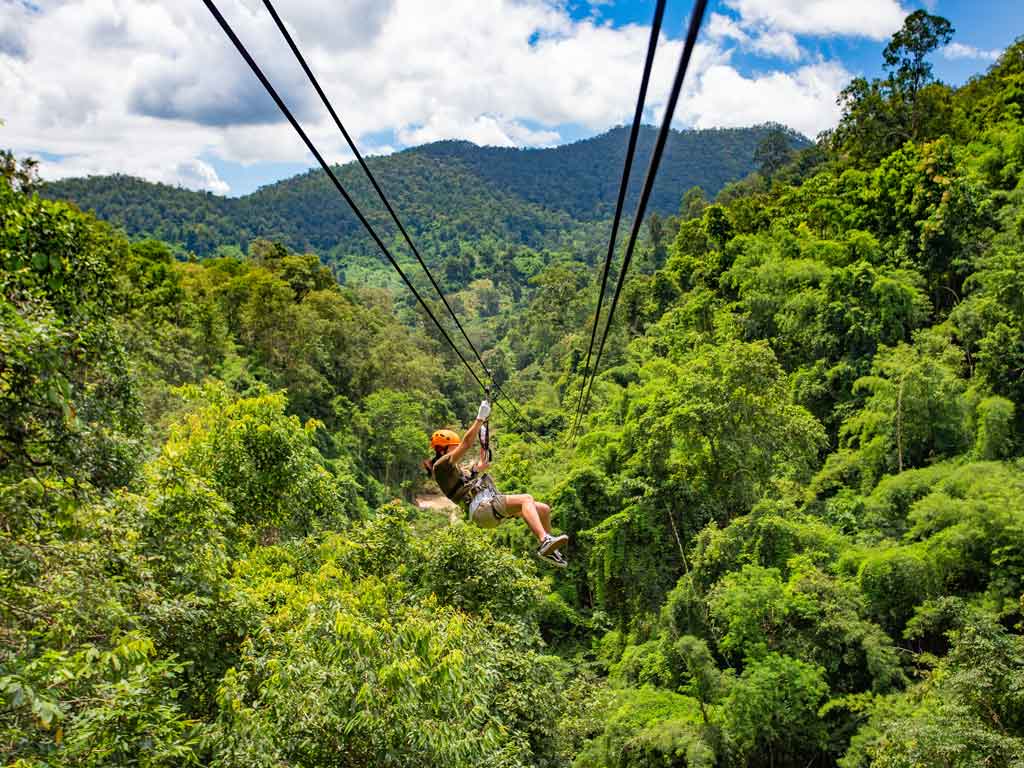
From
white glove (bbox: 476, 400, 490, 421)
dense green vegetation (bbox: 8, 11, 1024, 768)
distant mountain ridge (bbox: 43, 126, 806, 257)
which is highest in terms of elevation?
distant mountain ridge (bbox: 43, 126, 806, 257)

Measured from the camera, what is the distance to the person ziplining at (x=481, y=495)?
18.2 feet

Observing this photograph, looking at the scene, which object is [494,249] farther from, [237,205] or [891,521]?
[891,521]

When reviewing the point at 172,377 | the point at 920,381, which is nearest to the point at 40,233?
the point at 920,381

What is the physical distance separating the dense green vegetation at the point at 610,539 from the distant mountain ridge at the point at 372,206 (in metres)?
99.5

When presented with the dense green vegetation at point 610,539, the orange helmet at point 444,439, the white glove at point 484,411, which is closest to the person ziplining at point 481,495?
the orange helmet at point 444,439

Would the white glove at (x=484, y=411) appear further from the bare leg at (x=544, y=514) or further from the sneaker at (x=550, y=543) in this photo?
the bare leg at (x=544, y=514)

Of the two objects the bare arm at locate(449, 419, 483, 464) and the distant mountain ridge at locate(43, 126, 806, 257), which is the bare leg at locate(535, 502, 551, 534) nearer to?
the bare arm at locate(449, 419, 483, 464)

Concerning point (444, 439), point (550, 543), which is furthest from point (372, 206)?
point (550, 543)

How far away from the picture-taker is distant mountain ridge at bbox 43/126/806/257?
134750mm

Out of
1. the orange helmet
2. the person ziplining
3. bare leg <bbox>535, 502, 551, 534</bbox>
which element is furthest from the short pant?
the orange helmet

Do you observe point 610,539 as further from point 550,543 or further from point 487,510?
point 550,543

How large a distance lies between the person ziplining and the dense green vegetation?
1182 mm

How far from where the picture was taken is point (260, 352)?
31.5 meters

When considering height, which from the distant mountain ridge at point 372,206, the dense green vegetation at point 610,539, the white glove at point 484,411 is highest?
the distant mountain ridge at point 372,206
